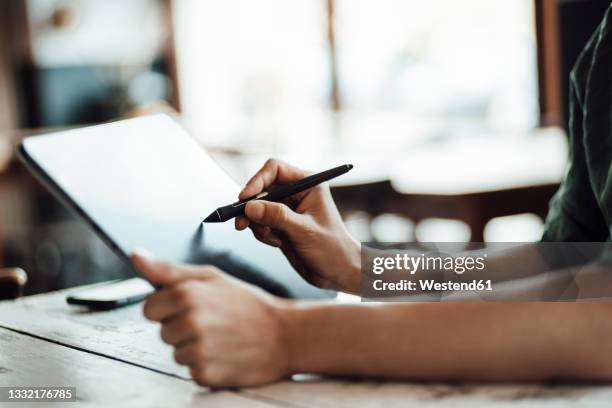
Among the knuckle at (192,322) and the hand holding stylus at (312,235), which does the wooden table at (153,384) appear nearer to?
the knuckle at (192,322)

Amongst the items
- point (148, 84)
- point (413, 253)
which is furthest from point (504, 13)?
point (413, 253)

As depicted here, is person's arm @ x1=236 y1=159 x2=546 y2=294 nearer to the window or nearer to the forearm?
the forearm

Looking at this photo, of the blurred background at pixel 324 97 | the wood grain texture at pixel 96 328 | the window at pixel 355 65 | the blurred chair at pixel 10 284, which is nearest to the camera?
the wood grain texture at pixel 96 328

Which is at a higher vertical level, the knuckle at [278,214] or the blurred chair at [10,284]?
the knuckle at [278,214]

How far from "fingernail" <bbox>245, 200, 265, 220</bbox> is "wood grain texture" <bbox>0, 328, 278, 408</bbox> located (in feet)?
0.71

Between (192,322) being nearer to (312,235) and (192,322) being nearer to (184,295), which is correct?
(184,295)

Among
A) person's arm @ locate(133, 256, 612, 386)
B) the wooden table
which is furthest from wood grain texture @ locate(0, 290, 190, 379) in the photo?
person's arm @ locate(133, 256, 612, 386)

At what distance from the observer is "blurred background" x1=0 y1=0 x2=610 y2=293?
3627 mm

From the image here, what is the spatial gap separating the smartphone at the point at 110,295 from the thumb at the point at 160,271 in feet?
1.46

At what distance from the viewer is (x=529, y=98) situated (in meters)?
4.27

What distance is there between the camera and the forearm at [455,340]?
26.0 inches

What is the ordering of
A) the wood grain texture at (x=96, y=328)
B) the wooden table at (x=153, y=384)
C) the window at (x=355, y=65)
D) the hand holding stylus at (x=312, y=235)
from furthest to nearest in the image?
the window at (x=355, y=65)
the hand holding stylus at (x=312, y=235)
the wood grain texture at (x=96, y=328)
the wooden table at (x=153, y=384)

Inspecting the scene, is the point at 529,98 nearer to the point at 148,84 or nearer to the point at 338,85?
the point at 338,85

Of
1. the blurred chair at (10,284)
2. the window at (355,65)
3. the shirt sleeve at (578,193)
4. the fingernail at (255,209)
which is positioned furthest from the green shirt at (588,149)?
the window at (355,65)
